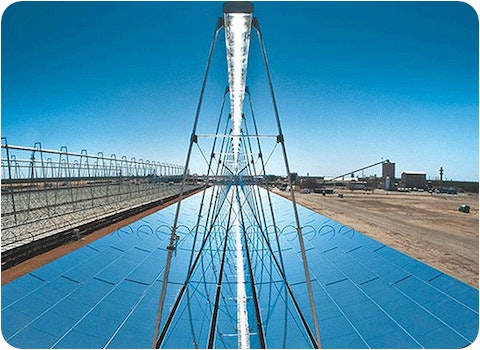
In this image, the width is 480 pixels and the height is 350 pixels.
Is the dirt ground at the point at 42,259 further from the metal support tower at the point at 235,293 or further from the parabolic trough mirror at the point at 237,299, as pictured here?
the metal support tower at the point at 235,293

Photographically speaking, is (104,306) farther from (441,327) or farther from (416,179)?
(416,179)

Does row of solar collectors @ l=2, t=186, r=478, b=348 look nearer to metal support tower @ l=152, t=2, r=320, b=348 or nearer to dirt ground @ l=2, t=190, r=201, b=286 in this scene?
metal support tower @ l=152, t=2, r=320, b=348

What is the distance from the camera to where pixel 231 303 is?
3207mm

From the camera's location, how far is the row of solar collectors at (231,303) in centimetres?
219

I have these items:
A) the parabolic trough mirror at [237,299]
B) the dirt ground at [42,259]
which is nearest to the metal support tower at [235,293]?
the parabolic trough mirror at [237,299]

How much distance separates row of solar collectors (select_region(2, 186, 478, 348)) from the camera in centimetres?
219

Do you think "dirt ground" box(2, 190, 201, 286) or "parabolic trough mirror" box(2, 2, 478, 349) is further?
"dirt ground" box(2, 190, 201, 286)

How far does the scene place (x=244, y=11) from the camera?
5.82 ft

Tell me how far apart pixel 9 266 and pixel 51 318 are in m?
3.03

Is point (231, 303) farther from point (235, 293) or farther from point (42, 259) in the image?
point (42, 259)

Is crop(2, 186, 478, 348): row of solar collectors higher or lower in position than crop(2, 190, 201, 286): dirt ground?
higher

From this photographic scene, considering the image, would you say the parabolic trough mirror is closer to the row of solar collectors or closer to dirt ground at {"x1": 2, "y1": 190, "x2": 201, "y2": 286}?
the row of solar collectors

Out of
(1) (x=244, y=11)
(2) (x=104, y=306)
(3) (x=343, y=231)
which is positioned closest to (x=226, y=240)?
(3) (x=343, y=231)

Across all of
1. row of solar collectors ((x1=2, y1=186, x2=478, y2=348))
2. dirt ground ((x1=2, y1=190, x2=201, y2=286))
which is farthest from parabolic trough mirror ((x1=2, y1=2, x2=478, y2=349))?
dirt ground ((x1=2, y1=190, x2=201, y2=286))
